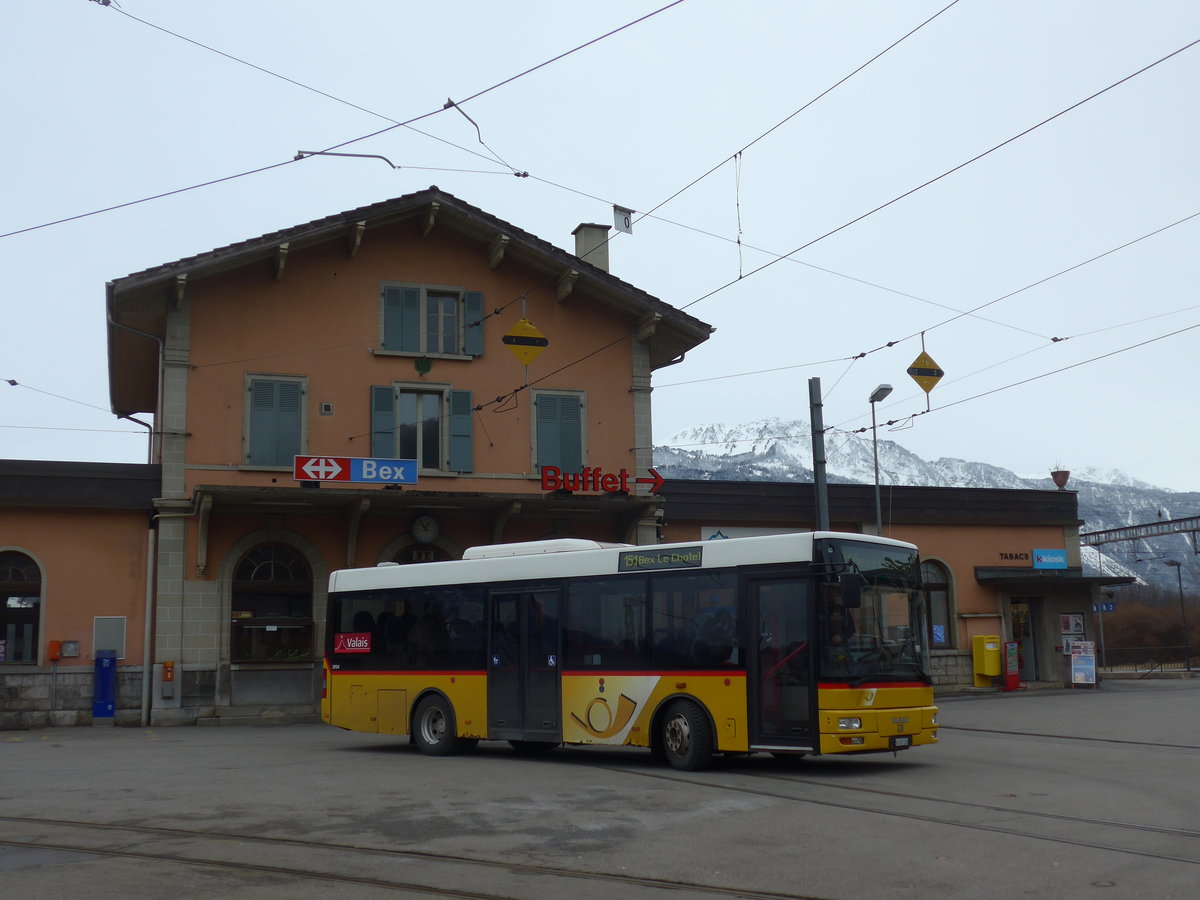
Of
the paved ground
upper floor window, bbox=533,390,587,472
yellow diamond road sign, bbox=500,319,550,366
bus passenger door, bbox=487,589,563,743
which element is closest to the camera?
the paved ground

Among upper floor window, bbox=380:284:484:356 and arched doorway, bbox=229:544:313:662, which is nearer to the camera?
arched doorway, bbox=229:544:313:662

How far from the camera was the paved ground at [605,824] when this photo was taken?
8.05m

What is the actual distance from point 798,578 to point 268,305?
1590cm

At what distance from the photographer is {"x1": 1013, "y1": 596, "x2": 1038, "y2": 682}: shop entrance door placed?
33.2 m

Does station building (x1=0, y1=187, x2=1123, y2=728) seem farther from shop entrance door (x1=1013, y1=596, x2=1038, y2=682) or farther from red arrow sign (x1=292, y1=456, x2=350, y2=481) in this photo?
shop entrance door (x1=1013, y1=596, x2=1038, y2=682)

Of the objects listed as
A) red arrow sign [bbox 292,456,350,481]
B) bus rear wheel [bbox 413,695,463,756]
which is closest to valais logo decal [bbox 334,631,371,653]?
bus rear wheel [bbox 413,695,463,756]

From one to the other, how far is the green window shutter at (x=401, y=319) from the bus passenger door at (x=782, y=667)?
1477 cm

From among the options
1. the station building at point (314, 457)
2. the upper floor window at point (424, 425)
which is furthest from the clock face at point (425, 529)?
the upper floor window at point (424, 425)

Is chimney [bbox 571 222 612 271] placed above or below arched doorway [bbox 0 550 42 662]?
above

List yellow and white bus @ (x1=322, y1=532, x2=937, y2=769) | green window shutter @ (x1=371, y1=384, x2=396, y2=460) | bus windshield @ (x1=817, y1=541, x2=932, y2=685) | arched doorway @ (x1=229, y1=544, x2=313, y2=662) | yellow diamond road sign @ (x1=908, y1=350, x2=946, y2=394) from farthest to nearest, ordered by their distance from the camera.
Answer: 1. green window shutter @ (x1=371, y1=384, x2=396, y2=460)
2. arched doorway @ (x1=229, y1=544, x2=313, y2=662)
3. yellow diamond road sign @ (x1=908, y1=350, x2=946, y2=394)
4. yellow and white bus @ (x1=322, y1=532, x2=937, y2=769)
5. bus windshield @ (x1=817, y1=541, x2=932, y2=685)

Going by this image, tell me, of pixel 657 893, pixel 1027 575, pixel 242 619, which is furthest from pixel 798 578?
pixel 1027 575

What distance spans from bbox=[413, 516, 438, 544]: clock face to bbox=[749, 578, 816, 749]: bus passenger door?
43.2ft

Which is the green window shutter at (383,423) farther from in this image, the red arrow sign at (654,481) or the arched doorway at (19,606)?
the arched doorway at (19,606)

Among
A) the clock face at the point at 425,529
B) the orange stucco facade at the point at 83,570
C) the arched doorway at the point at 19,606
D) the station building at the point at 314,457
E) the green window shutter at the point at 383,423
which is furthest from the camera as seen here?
the green window shutter at the point at 383,423
